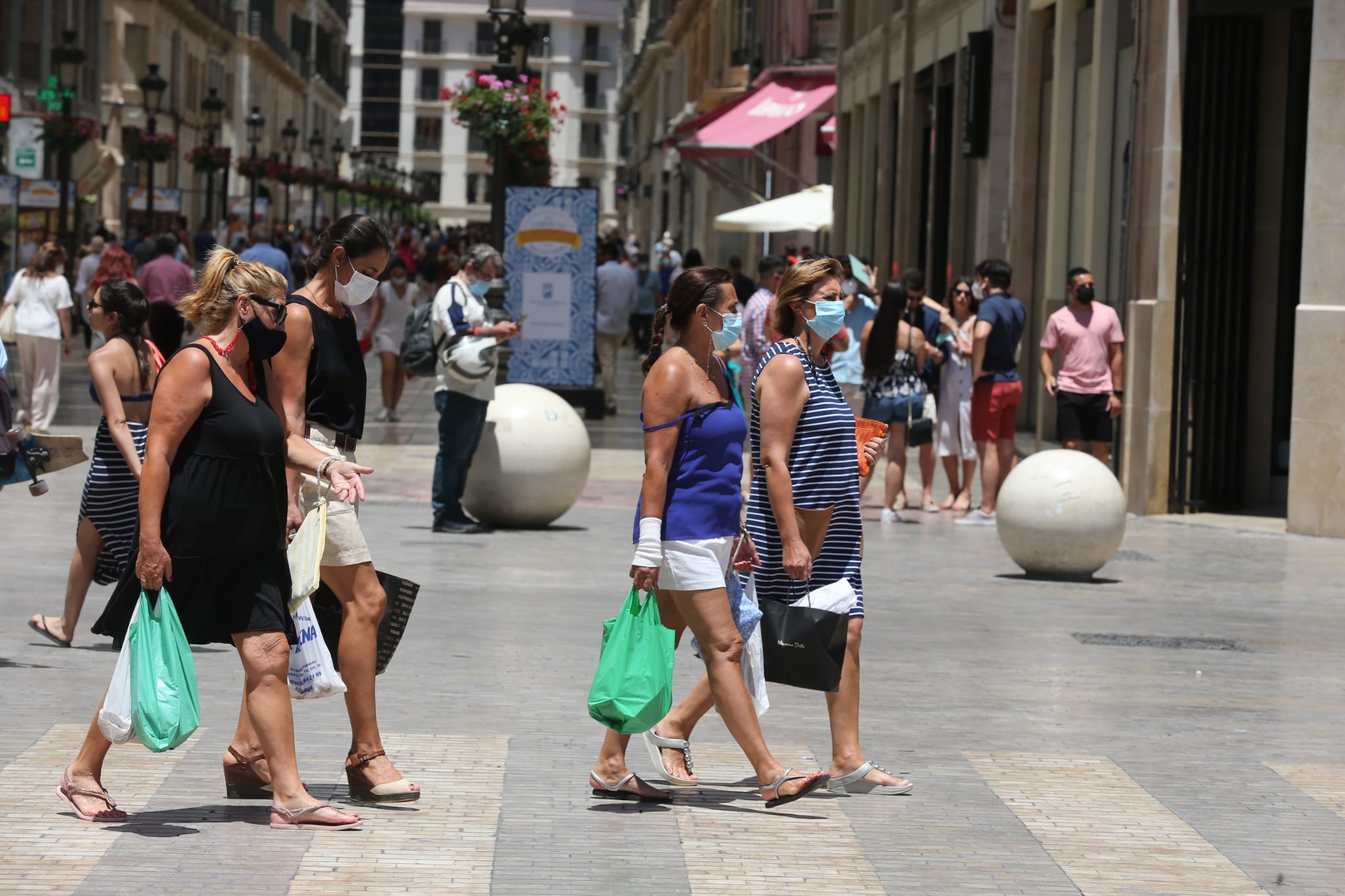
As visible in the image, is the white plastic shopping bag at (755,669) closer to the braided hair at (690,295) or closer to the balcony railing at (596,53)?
the braided hair at (690,295)

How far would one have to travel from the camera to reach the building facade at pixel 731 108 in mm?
38469

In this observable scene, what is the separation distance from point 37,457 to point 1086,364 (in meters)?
8.32

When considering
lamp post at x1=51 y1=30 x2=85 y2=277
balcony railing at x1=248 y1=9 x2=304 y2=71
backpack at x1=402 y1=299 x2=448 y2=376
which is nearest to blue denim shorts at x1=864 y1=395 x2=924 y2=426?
backpack at x1=402 y1=299 x2=448 y2=376

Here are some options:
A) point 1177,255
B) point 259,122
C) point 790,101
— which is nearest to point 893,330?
point 1177,255

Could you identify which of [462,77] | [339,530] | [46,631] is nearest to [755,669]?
[339,530]

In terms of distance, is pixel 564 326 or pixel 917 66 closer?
pixel 564 326

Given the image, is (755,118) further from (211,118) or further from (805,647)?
(805,647)

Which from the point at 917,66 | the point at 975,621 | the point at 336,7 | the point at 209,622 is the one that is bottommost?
the point at 975,621

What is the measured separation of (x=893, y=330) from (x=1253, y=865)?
923 centimetres

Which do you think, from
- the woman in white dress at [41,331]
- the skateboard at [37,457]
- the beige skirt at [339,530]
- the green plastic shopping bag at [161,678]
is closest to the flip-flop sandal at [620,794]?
the beige skirt at [339,530]

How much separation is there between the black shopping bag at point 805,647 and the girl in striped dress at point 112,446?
3546 mm

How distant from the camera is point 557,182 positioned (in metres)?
128

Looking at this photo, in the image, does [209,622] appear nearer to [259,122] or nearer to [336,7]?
[259,122]

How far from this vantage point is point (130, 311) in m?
9.49
